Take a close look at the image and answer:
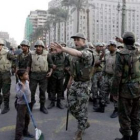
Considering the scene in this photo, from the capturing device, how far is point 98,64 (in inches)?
233

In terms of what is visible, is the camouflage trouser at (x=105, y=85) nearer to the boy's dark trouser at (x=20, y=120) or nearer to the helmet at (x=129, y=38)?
the helmet at (x=129, y=38)

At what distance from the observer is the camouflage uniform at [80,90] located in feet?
12.4

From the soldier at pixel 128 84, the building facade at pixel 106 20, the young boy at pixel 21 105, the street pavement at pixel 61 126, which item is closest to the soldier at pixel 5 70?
the street pavement at pixel 61 126

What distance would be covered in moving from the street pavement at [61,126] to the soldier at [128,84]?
62 centimetres

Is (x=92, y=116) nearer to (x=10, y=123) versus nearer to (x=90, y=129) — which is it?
(x=90, y=129)

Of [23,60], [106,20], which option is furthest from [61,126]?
[106,20]

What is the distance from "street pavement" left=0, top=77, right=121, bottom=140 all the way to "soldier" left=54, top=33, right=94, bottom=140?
0.41 m

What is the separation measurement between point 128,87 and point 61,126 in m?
1.76

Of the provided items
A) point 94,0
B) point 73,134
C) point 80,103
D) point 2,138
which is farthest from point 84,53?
point 94,0

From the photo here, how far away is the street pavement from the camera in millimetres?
4082

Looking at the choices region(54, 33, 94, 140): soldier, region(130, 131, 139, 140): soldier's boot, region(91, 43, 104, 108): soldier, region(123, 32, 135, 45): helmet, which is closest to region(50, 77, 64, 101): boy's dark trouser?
region(91, 43, 104, 108): soldier

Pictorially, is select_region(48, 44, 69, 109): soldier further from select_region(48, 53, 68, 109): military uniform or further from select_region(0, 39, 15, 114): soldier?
select_region(0, 39, 15, 114): soldier

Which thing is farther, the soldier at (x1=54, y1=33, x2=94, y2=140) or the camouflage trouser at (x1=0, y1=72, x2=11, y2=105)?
the camouflage trouser at (x1=0, y1=72, x2=11, y2=105)

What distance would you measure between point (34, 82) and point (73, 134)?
1.86m
